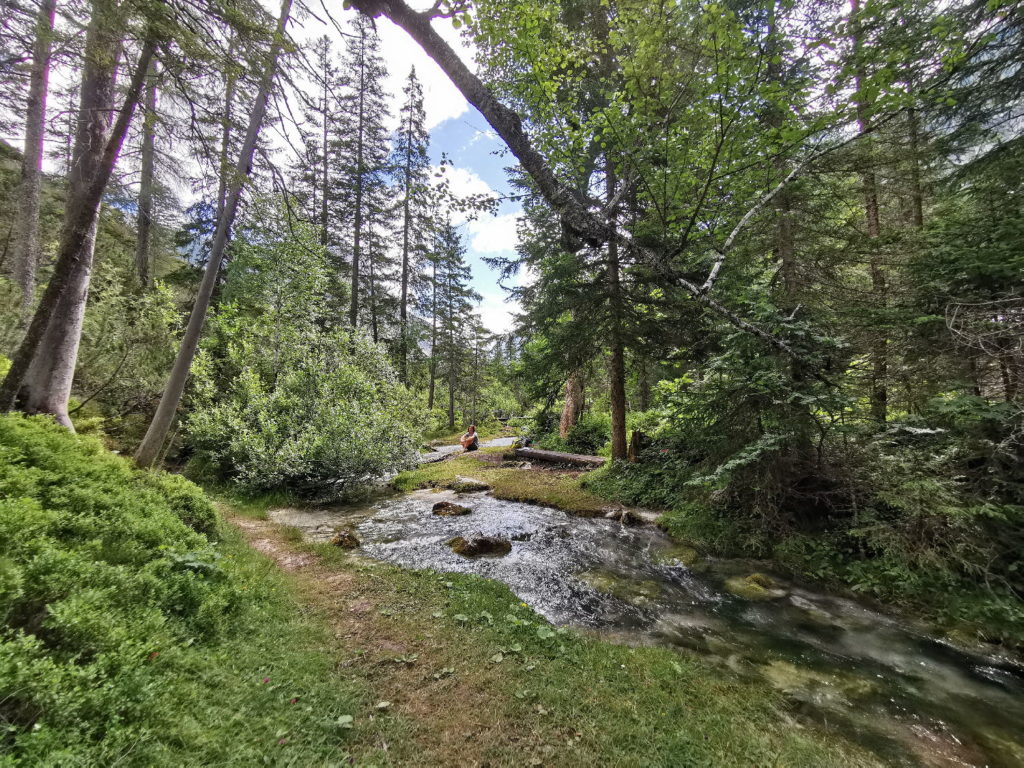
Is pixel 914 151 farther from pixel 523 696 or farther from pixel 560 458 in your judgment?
pixel 560 458

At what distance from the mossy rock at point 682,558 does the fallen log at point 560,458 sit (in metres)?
5.87

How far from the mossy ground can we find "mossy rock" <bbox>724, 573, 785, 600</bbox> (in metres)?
3.52

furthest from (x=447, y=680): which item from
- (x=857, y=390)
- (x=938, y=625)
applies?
(x=857, y=390)

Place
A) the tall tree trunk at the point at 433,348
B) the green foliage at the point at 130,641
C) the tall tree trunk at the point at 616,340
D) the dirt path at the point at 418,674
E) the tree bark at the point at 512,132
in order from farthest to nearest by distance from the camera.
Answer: the tall tree trunk at the point at 433,348 < the tall tree trunk at the point at 616,340 < the tree bark at the point at 512,132 < the dirt path at the point at 418,674 < the green foliage at the point at 130,641

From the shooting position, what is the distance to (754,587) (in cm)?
586

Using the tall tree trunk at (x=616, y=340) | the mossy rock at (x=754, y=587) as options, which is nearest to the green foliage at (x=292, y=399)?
the tall tree trunk at (x=616, y=340)

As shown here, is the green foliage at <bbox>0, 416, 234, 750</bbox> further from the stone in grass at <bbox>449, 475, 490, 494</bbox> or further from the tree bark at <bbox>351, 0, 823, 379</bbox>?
the stone in grass at <bbox>449, 475, 490, 494</bbox>

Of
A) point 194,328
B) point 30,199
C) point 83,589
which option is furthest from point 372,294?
point 83,589

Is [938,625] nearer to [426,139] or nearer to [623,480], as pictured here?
[623,480]

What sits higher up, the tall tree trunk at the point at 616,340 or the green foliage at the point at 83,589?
the tall tree trunk at the point at 616,340

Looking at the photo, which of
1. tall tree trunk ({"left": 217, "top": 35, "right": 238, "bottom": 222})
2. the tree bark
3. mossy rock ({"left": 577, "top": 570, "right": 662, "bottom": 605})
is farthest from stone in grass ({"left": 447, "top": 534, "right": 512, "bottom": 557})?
tall tree trunk ({"left": 217, "top": 35, "right": 238, "bottom": 222})

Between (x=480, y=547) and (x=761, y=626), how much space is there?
4.35m

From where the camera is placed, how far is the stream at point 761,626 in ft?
11.1

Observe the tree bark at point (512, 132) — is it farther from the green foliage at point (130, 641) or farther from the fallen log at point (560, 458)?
the fallen log at point (560, 458)
